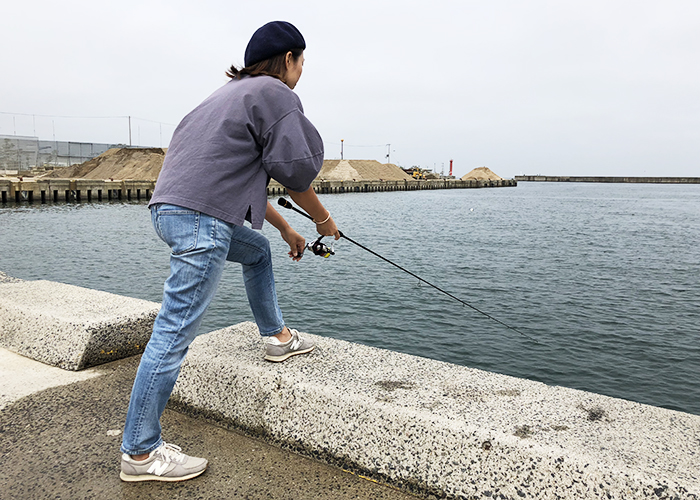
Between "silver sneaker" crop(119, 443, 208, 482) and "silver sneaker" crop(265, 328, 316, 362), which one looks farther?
"silver sneaker" crop(265, 328, 316, 362)

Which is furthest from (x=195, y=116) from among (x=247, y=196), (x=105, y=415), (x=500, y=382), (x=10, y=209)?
(x=10, y=209)

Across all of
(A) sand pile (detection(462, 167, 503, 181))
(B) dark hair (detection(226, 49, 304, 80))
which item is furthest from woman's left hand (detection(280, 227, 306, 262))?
(A) sand pile (detection(462, 167, 503, 181))

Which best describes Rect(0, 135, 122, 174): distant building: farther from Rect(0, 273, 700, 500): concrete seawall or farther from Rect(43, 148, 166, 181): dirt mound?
Rect(0, 273, 700, 500): concrete seawall

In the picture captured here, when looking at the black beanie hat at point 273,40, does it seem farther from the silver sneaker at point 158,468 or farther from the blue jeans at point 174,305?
the silver sneaker at point 158,468

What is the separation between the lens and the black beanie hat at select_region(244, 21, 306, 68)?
79.4 inches

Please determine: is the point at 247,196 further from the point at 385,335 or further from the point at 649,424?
the point at 385,335

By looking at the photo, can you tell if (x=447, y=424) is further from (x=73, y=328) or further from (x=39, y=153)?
(x=39, y=153)

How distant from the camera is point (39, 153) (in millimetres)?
75688

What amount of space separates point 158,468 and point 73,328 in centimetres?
146

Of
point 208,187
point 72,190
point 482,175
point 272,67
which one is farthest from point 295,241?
point 482,175

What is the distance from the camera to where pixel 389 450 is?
1989mm

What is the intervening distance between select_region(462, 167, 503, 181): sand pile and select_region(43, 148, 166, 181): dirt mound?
87634 mm

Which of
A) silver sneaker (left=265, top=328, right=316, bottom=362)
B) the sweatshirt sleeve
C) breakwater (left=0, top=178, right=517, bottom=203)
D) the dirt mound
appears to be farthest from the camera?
the dirt mound

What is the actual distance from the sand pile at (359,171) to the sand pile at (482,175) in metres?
29.5
